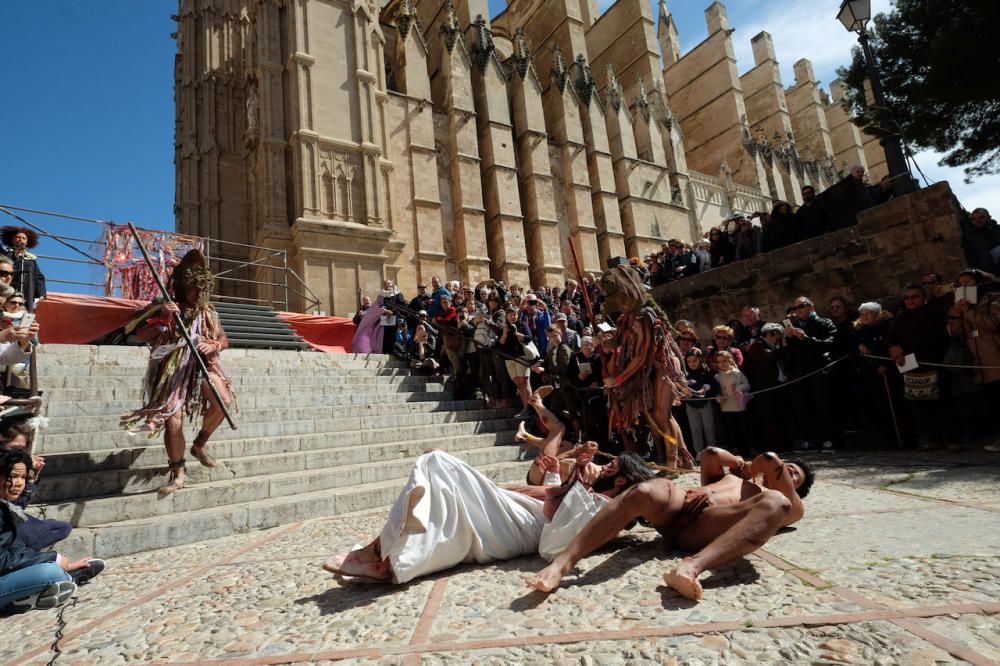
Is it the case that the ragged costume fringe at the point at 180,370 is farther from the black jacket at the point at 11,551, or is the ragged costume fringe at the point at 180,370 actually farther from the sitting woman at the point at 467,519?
the sitting woman at the point at 467,519

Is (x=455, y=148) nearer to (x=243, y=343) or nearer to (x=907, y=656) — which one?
(x=243, y=343)

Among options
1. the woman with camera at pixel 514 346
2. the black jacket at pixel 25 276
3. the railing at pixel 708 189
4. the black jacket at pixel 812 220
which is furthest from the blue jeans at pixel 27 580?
the railing at pixel 708 189

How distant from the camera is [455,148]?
67.7ft

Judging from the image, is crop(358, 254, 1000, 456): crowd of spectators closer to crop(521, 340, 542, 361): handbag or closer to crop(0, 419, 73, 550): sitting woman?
crop(521, 340, 542, 361): handbag

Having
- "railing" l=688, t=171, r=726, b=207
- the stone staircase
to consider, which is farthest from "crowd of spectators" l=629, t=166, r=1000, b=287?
"railing" l=688, t=171, r=726, b=207

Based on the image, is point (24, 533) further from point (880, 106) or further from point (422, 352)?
point (880, 106)

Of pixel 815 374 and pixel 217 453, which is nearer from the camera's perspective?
pixel 217 453

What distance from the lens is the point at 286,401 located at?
625 centimetres

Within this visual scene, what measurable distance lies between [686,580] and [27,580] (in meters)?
3.08

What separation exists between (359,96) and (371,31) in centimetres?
311

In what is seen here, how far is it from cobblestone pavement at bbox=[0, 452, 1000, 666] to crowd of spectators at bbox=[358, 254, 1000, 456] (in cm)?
242

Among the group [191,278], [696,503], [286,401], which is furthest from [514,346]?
[696,503]

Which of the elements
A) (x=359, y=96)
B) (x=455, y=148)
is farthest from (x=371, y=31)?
(x=455, y=148)

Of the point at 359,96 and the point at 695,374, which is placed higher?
the point at 359,96
